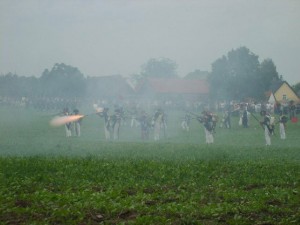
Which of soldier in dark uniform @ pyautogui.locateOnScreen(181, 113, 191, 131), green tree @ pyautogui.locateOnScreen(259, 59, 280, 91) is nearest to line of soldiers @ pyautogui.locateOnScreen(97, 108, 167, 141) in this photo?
soldier in dark uniform @ pyautogui.locateOnScreen(181, 113, 191, 131)

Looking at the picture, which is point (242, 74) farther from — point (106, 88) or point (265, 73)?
point (106, 88)

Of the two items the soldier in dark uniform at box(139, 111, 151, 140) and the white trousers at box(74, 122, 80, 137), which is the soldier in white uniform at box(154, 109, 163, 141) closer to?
the soldier in dark uniform at box(139, 111, 151, 140)

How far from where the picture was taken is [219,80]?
5944 centimetres

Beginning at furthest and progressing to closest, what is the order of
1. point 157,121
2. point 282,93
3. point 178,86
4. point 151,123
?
point 178,86
point 282,93
point 151,123
point 157,121

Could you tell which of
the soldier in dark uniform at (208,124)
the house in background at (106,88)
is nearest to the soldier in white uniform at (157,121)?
the soldier in dark uniform at (208,124)

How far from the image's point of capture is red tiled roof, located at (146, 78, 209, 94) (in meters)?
76.7

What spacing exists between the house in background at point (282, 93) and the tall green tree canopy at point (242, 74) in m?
11.7

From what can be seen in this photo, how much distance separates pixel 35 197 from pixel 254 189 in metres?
5.93

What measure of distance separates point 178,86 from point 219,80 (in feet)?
77.9

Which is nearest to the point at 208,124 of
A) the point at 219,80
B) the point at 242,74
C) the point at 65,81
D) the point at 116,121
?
the point at 116,121

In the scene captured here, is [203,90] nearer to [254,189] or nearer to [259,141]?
[259,141]

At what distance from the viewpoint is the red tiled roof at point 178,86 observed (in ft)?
252

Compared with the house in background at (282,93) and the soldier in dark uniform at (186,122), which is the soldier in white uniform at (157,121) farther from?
the house in background at (282,93)

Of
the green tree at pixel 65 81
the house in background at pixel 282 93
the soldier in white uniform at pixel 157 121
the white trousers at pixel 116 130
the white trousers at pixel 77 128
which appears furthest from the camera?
the house in background at pixel 282 93
